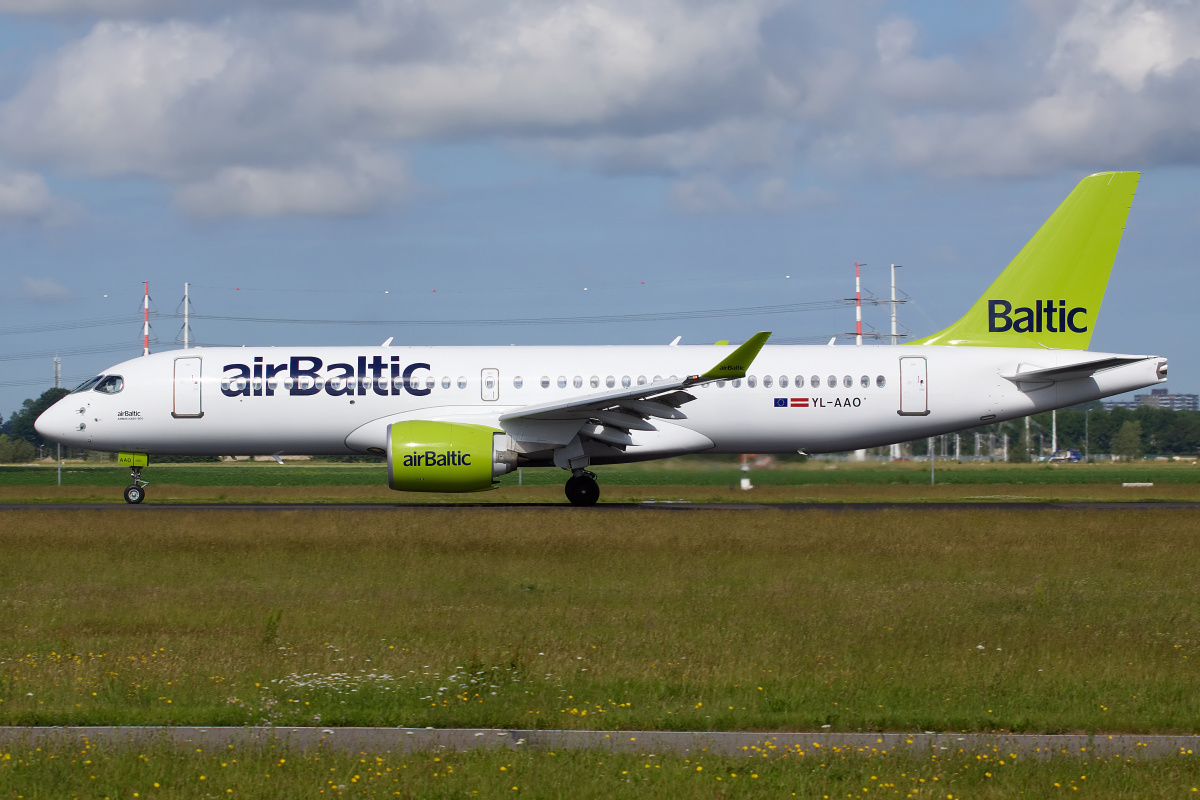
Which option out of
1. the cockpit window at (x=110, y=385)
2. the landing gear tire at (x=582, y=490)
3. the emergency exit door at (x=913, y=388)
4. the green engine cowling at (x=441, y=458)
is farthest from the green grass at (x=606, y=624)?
the cockpit window at (x=110, y=385)

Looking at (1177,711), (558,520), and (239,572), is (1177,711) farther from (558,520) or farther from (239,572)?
(558,520)

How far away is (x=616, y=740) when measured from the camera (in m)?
7.19

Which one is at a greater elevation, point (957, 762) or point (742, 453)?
point (742, 453)

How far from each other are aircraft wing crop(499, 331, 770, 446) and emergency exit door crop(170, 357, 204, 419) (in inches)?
277

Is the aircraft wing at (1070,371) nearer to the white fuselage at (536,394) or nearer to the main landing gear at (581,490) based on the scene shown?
the white fuselage at (536,394)

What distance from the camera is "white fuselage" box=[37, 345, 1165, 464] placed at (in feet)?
82.7

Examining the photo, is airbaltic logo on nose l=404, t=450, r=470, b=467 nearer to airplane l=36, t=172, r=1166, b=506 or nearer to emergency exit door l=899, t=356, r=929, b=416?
airplane l=36, t=172, r=1166, b=506

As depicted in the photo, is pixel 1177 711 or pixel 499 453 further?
pixel 499 453

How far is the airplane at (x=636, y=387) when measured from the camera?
25.2 metres

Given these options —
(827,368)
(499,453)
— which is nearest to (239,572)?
(499,453)

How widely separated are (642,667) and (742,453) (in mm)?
17627

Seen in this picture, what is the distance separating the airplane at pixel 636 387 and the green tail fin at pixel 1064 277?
34mm

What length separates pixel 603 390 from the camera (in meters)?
25.5

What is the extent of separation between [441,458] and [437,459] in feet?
0.26
